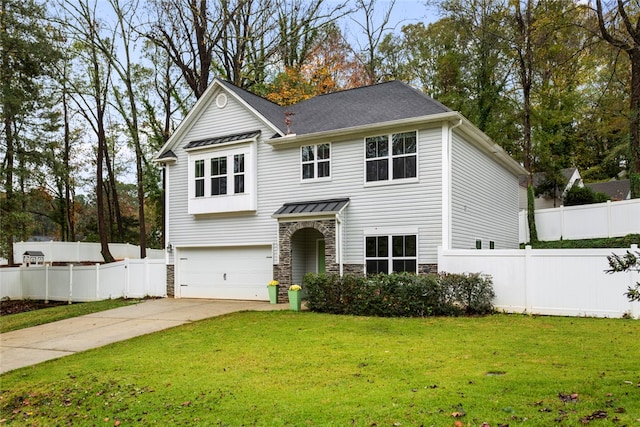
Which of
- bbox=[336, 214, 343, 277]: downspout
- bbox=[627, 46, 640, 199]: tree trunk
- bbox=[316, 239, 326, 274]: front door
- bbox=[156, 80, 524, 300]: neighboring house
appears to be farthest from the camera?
bbox=[627, 46, 640, 199]: tree trunk

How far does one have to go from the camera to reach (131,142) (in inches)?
1297

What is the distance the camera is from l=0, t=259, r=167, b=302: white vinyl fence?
1873cm

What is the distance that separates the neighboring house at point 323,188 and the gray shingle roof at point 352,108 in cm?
7

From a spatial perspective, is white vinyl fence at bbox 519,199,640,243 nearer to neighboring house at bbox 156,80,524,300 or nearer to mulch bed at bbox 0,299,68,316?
neighboring house at bbox 156,80,524,300

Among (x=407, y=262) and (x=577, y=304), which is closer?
(x=577, y=304)

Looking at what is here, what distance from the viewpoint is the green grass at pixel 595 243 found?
1762 cm

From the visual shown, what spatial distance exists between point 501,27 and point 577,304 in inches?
682

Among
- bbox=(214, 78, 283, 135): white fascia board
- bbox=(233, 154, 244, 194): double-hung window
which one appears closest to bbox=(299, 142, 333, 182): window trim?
bbox=(214, 78, 283, 135): white fascia board

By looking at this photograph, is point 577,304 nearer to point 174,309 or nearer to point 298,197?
point 298,197

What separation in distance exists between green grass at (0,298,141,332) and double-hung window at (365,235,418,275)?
8447 millimetres

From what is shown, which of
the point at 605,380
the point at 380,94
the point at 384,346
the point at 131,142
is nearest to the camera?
the point at 605,380

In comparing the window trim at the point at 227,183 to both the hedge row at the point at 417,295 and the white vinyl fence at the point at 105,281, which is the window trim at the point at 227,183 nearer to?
the white vinyl fence at the point at 105,281

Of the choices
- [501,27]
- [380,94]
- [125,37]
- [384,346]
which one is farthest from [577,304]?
[125,37]

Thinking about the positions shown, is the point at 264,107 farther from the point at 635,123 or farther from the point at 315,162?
the point at 635,123
